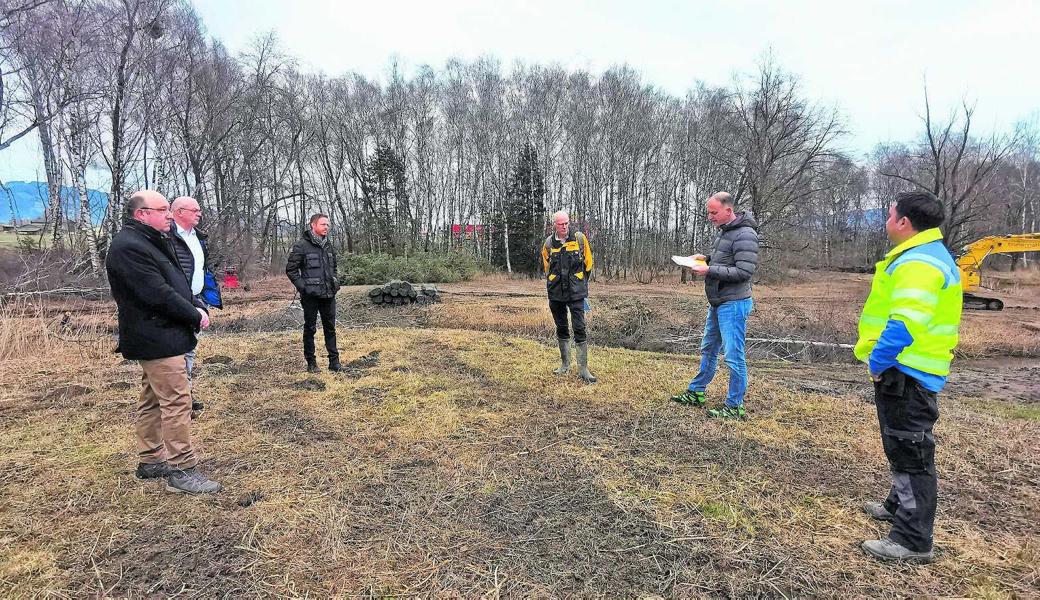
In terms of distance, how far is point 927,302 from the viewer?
223 cm

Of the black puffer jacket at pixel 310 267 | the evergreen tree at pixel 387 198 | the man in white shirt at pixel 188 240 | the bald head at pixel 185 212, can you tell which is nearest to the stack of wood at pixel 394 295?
the black puffer jacket at pixel 310 267

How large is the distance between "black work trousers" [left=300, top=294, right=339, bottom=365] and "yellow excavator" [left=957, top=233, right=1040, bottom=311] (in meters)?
18.8

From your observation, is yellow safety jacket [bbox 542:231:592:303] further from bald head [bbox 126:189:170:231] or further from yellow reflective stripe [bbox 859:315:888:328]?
bald head [bbox 126:189:170:231]

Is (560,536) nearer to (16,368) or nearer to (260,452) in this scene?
(260,452)

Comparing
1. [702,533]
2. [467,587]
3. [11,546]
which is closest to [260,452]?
[11,546]

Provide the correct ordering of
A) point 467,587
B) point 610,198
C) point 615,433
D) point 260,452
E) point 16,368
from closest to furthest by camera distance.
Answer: point 467,587, point 260,452, point 615,433, point 16,368, point 610,198

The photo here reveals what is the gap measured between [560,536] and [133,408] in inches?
174

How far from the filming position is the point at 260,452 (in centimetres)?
368

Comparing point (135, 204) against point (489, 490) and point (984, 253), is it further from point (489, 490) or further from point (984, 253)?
point (984, 253)

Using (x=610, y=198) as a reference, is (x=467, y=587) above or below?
below

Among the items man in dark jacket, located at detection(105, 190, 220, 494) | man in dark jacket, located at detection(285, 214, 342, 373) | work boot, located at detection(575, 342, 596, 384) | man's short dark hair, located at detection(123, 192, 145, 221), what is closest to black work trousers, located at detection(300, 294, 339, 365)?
man in dark jacket, located at detection(285, 214, 342, 373)

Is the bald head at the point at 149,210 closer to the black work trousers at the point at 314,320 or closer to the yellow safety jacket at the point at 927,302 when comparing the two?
the black work trousers at the point at 314,320

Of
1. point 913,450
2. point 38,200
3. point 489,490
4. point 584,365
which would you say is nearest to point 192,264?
point 489,490

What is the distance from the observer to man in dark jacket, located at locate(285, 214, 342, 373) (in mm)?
5621
